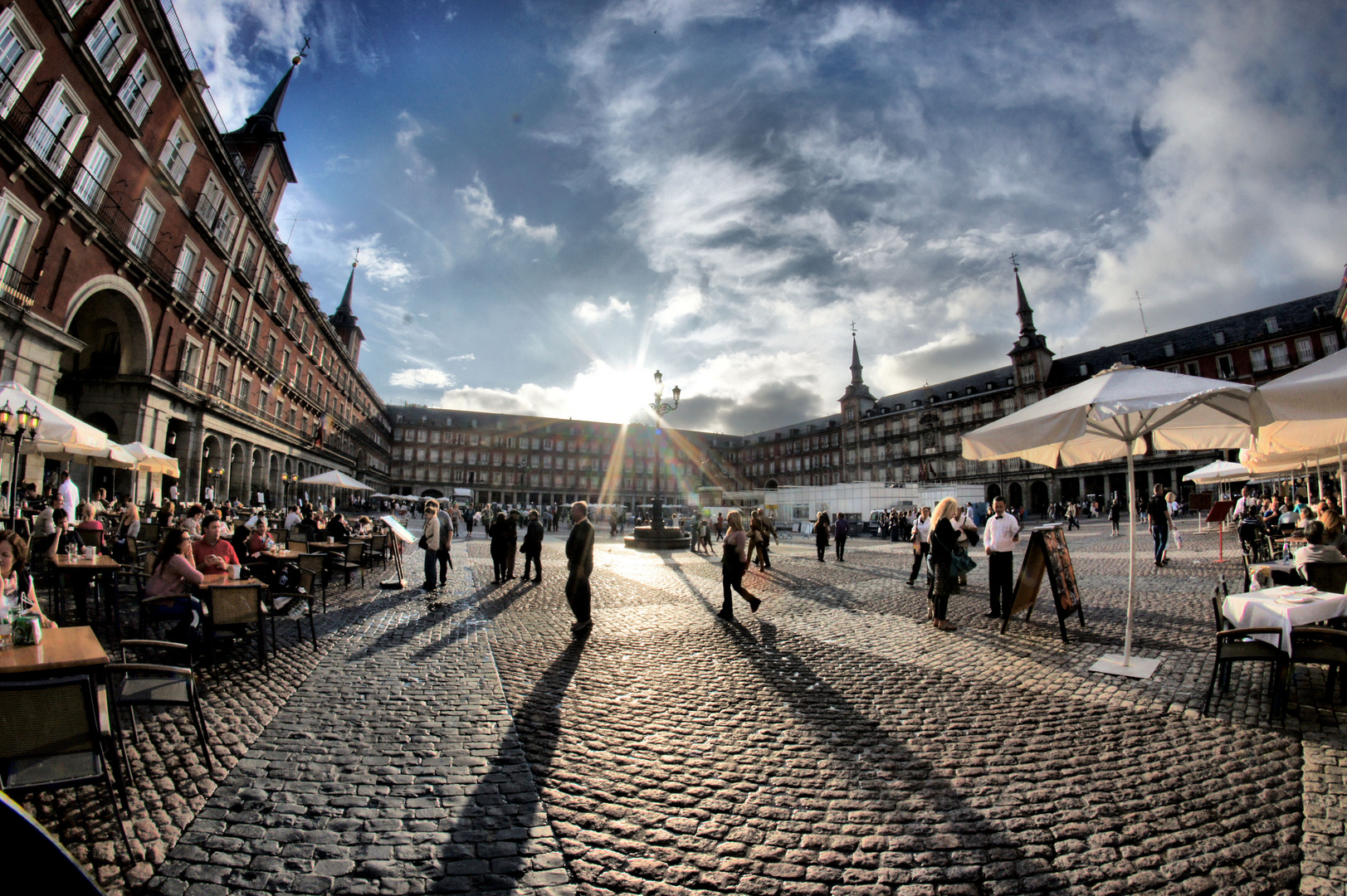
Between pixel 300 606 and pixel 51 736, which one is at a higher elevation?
pixel 51 736

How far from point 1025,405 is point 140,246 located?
→ 58.4 meters

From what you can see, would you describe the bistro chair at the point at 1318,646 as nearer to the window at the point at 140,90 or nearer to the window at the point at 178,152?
the window at the point at 140,90

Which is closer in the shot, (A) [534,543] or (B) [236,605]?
(B) [236,605]

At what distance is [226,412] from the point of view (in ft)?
79.4

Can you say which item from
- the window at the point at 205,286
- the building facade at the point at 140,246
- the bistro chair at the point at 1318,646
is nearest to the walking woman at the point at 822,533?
the bistro chair at the point at 1318,646

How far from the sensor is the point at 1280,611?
14.1ft

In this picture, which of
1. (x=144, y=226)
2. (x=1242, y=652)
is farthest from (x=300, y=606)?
(x=144, y=226)

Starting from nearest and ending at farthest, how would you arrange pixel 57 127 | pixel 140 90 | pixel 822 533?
pixel 57 127 < pixel 822 533 < pixel 140 90

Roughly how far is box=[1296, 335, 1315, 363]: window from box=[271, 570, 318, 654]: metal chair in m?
52.8

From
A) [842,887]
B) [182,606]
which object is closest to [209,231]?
[182,606]

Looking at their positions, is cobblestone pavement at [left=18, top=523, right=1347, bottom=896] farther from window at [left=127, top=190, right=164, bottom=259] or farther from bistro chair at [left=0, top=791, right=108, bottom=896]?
window at [left=127, top=190, right=164, bottom=259]

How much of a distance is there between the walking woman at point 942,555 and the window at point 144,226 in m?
23.0

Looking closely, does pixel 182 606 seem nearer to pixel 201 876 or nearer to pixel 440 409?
pixel 201 876

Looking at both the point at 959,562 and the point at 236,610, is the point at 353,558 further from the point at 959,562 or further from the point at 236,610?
the point at 959,562
